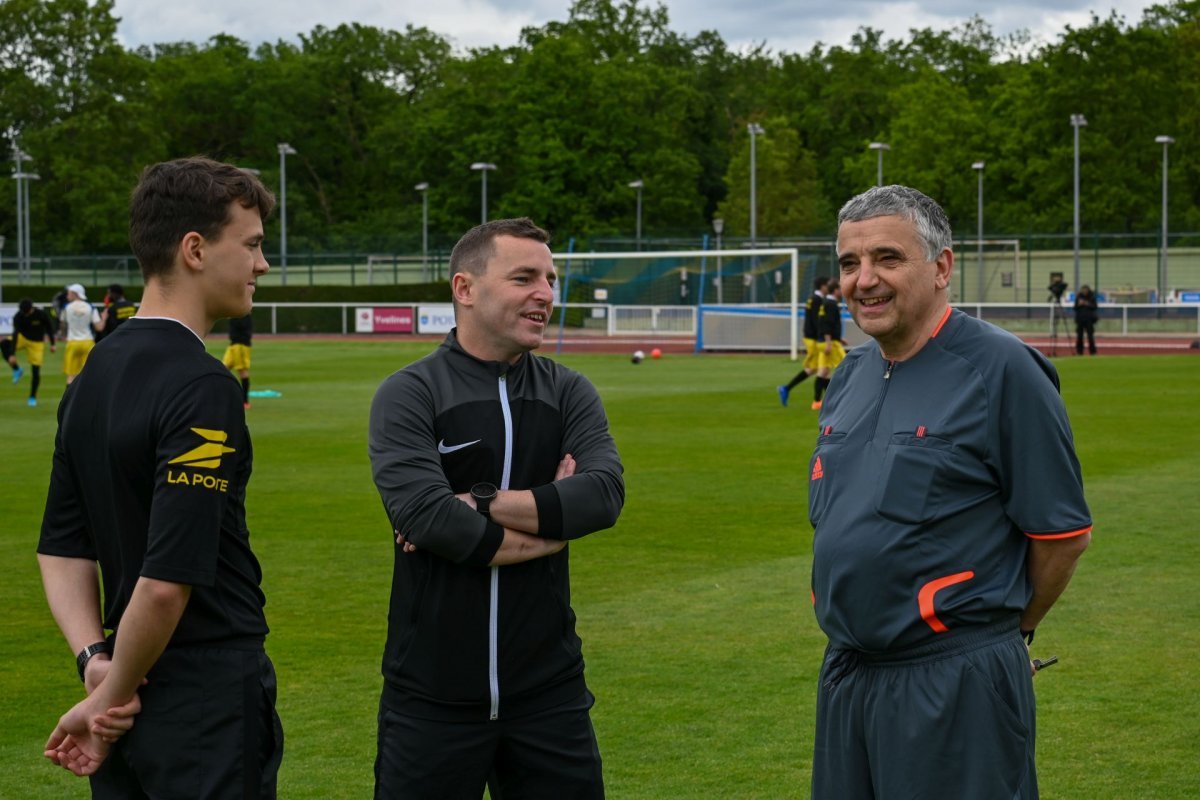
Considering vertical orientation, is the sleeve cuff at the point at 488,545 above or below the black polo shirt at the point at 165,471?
below

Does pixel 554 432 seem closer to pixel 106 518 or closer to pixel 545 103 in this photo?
pixel 106 518

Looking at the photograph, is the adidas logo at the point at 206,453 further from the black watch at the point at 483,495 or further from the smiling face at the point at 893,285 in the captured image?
the smiling face at the point at 893,285

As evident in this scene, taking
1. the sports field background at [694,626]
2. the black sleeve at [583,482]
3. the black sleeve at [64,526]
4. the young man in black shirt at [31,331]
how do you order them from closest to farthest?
the black sleeve at [64,526], the black sleeve at [583,482], the sports field background at [694,626], the young man in black shirt at [31,331]

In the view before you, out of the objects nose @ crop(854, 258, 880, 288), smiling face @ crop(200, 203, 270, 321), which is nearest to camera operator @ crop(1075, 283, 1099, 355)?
nose @ crop(854, 258, 880, 288)

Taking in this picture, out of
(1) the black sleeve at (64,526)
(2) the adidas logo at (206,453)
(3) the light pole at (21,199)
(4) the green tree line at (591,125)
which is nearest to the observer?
(2) the adidas logo at (206,453)

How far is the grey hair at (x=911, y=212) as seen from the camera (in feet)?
12.5

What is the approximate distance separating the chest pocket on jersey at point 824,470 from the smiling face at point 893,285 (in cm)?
27

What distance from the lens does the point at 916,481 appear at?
3.64m

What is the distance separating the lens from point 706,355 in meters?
39.1

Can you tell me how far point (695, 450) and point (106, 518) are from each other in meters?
13.9

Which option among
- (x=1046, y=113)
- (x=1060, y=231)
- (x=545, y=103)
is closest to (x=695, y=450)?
(x=1060, y=231)

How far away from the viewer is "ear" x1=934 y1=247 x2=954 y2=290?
3.86m

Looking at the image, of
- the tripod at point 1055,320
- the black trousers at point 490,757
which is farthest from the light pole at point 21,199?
the black trousers at point 490,757

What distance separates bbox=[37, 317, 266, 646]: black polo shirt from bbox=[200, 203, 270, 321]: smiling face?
0.12 m
